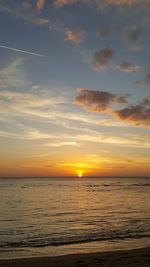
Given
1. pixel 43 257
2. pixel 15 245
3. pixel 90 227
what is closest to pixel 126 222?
pixel 90 227

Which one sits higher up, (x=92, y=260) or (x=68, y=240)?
(x=92, y=260)

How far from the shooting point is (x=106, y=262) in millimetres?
13000

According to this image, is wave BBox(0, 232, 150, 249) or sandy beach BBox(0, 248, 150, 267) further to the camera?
wave BBox(0, 232, 150, 249)

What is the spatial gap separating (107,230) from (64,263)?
33.7 ft

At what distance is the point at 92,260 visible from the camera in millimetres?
13523

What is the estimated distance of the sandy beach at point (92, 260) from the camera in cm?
1273

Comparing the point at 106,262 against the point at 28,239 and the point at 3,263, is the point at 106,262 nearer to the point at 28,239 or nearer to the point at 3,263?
the point at 3,263

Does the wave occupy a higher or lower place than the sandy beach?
lower

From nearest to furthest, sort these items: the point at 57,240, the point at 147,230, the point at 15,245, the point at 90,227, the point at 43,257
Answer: the point at 43,257 → the point at 15,245 → the point at 57,240 → the point at 147,230 → the point at 90,227

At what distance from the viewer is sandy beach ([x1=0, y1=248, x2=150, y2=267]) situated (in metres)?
12.7

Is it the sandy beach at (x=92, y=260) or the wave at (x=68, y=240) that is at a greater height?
the sandy beach at (x=92, y=260)

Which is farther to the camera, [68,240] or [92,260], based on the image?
[68,240]

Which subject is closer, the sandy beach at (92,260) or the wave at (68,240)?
the sandy beach at (92,260)

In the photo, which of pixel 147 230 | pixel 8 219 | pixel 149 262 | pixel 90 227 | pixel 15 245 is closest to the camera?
pixel 149 262
